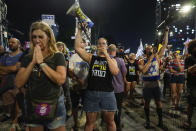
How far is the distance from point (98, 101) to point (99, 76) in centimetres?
49

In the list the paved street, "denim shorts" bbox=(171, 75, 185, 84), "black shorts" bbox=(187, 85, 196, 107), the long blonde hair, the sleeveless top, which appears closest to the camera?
the long blonde hair

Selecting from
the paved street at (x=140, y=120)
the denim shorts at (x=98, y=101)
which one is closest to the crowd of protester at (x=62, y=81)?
the denim shorts at (x=98, y=101)

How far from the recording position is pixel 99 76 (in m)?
3.01

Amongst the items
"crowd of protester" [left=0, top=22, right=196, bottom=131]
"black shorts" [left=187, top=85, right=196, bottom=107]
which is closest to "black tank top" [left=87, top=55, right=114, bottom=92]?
"crowd of protester" [left=0, top=22, right=196, bottom=131]

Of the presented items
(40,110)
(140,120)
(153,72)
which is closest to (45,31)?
(40,110)

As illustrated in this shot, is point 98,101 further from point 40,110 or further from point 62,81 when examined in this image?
point 40,110

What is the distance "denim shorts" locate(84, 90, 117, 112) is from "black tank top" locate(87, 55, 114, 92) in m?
0.09

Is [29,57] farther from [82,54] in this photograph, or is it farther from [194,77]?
[194,77]

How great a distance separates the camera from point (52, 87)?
72.1 inches

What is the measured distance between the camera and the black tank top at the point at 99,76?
9.77 feet

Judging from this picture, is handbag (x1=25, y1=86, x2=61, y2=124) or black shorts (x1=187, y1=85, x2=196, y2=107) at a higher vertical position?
handbag (x1=25, y1=86, x2=61, y2=124)

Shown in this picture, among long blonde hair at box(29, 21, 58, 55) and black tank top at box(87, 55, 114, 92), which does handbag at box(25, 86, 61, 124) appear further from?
black tank top at box(87, 55, 114, 92)

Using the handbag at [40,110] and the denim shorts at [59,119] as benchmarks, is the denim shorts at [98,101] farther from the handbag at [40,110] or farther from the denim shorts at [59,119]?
the handbag at [40,110]

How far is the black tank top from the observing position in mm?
2977
